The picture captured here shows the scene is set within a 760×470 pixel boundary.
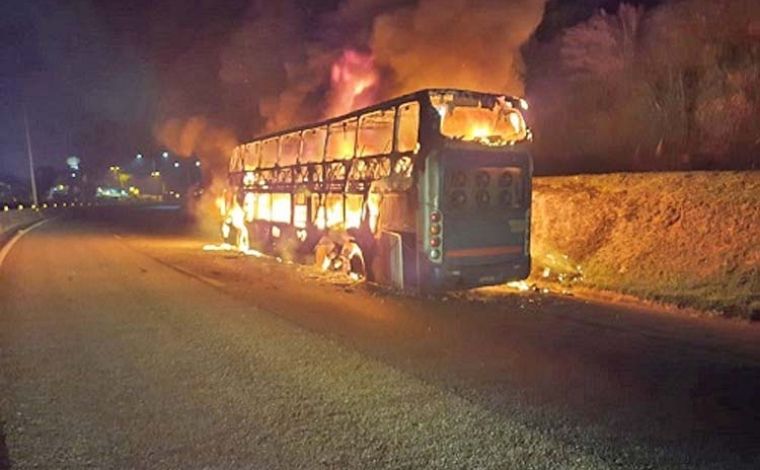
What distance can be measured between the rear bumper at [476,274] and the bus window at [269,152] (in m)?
7.61

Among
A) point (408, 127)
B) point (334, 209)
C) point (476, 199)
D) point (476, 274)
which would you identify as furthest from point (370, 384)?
point (334, 209)

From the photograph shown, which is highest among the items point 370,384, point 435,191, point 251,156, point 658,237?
point 251,156

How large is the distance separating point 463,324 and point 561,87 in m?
14.1

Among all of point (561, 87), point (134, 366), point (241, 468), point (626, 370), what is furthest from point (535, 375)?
point (561, 87)

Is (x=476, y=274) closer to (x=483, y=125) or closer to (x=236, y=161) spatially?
(x=483, y=125)

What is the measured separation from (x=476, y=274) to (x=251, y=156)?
9.69 m

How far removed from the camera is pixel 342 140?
12.8m

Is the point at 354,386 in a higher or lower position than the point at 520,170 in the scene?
lower

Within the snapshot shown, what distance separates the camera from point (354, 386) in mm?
5598

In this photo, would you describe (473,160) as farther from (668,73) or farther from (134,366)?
(668,73)

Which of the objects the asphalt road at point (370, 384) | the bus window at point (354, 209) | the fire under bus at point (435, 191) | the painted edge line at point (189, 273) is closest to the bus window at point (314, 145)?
the fire under bus at point (435, 191)

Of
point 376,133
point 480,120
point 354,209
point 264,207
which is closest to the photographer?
point 480,120

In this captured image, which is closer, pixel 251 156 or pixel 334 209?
pixel 334 209

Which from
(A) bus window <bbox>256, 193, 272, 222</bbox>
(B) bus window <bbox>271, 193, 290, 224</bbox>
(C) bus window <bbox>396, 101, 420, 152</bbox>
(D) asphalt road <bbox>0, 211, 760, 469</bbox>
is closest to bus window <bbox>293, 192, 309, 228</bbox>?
(B) bus window <bbox>271, 193, 290, 224</bbox>
